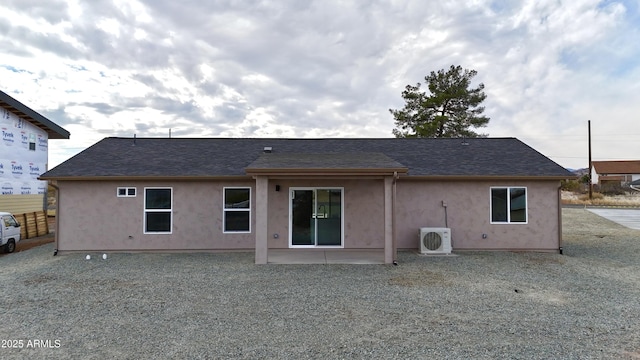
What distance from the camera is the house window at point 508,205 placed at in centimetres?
1031

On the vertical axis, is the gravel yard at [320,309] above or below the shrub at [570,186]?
below

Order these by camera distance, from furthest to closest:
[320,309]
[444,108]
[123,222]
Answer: [444,108], [123,222], [320,309]

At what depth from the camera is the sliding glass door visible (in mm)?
10406

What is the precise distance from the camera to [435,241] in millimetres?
9688

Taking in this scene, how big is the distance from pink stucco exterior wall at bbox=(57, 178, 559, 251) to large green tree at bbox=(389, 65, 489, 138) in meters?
17.4

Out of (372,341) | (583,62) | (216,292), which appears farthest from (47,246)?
(583,62)

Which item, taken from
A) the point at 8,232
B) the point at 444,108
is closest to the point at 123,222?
the point at 8,232

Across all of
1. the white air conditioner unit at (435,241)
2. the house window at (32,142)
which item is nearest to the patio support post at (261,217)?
the white air conditioner unit at (435,241)

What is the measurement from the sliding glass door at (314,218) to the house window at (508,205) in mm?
4539

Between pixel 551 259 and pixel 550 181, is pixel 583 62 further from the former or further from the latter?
pixel 551 259

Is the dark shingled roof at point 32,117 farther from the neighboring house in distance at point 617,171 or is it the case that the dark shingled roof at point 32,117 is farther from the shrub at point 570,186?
the neighboring house in distance at point 617,171

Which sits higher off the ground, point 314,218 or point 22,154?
point 22,154

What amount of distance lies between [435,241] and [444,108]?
20.7m

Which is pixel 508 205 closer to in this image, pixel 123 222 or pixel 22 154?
pixel 123 222
